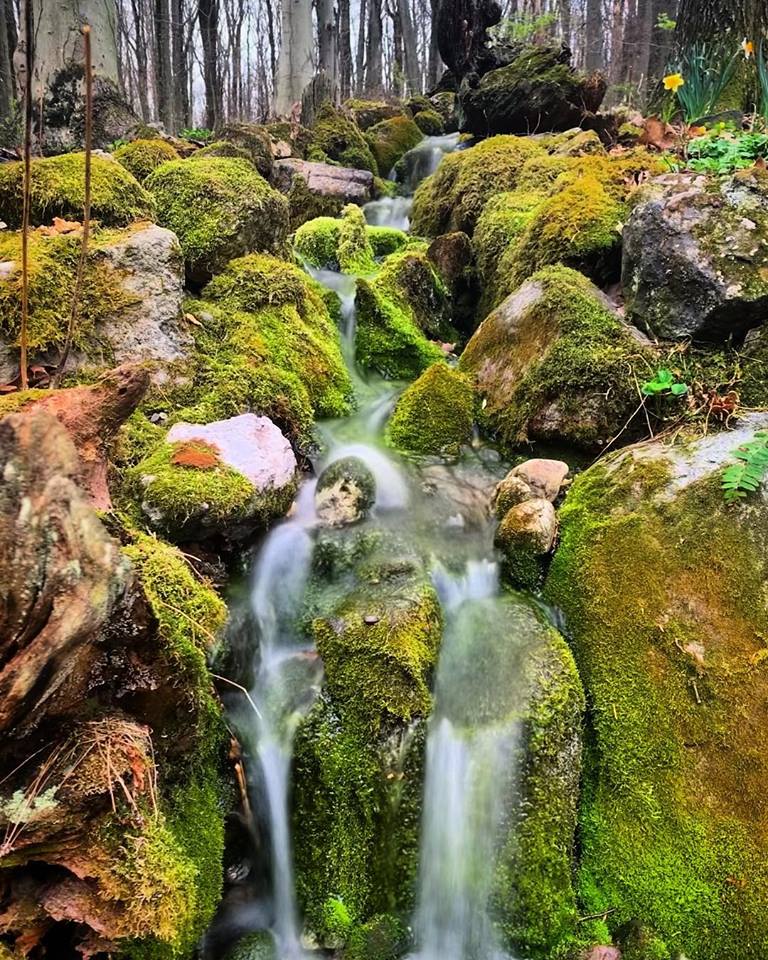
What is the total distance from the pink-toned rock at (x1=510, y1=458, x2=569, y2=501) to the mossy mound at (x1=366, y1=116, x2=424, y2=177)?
359 inches

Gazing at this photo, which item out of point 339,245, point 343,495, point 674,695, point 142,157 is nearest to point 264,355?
point 343,495

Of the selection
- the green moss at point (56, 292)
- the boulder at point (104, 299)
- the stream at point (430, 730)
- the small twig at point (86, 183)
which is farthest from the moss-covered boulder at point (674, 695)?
the green moss at point (56, 292)

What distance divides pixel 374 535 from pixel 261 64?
Result: 1217 inches

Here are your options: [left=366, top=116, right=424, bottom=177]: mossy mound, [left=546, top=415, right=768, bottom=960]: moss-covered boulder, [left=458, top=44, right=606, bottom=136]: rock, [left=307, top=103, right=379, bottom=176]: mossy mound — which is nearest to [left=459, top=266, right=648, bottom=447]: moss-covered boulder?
[left=546, top=415, right=768, bottom=960]: moss-covered boulder

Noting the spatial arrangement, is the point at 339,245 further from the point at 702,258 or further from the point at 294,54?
the point at 294,54

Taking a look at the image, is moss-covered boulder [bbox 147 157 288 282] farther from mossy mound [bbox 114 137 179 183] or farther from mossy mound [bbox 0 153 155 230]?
mossy mound [bbox 114 137 179 183]

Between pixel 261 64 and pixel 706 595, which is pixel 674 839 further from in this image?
pixel 261 64

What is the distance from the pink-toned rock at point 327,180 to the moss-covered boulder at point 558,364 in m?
4.81

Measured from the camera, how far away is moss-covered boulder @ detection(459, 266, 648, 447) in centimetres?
401

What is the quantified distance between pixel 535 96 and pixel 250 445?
7.94 metres

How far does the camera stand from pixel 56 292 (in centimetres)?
390

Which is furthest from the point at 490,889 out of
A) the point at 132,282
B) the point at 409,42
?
the point at 409,42

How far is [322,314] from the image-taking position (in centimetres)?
568

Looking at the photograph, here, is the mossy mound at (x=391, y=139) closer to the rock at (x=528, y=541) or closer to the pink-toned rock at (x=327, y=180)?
the pink-toned rock at (x=327, y=180)
